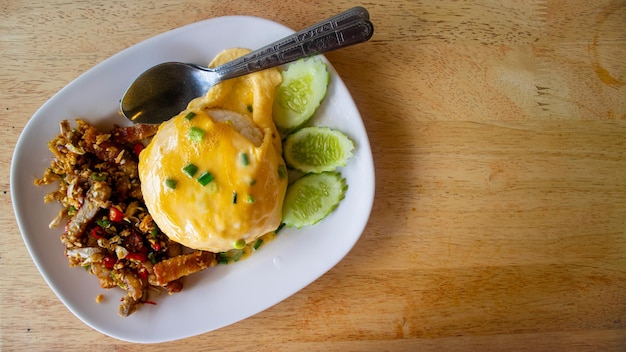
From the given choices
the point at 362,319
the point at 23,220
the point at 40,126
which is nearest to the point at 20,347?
the point at 23,220

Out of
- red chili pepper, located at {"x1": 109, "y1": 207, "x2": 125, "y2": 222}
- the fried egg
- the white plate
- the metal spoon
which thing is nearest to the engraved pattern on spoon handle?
the metal spoon

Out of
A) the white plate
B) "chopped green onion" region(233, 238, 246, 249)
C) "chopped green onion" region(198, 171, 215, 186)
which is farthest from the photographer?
the white plate

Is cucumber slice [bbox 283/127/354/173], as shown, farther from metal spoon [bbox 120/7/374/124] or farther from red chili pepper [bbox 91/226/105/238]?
red chili pepper [bbox 91/226/105/238]

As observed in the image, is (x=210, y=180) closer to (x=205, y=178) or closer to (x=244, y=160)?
(x=205, y=178)

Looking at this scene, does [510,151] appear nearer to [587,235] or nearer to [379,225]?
[587,235]

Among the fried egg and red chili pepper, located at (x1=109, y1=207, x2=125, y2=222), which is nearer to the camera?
the fried egg
